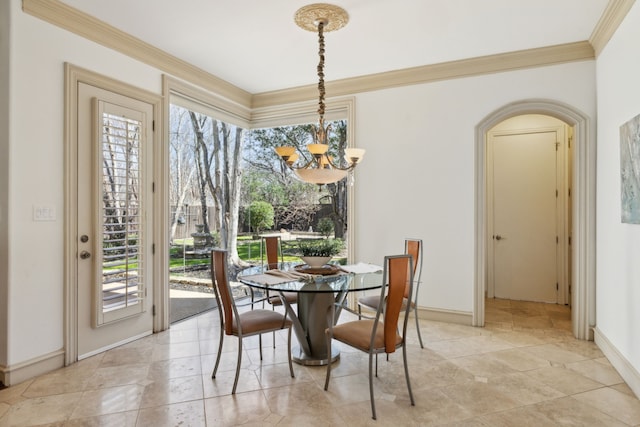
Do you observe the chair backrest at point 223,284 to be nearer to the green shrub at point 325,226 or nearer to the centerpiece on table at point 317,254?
the centerpiece on table at point 317,254

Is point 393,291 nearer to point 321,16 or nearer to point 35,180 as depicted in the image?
point 321,16

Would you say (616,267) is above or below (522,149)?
below

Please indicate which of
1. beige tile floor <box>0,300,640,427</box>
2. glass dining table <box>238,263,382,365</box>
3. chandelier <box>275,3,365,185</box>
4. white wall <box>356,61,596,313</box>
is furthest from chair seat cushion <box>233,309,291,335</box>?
white wall <box>356,61,596,313</box>

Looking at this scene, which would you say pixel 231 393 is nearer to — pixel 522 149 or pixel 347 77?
pixel 347 77

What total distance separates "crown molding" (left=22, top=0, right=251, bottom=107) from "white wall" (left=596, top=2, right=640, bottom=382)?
12.6ft

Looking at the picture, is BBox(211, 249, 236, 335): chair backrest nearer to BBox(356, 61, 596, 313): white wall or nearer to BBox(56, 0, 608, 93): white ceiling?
BBox(56, 0, 608, 93): white ceiling

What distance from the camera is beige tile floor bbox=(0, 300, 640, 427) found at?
2.28 meters

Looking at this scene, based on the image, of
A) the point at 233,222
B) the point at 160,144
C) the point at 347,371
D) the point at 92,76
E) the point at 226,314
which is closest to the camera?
the point at 226,314

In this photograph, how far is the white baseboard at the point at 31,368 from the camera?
8.72ft

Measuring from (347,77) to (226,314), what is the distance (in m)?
3.12

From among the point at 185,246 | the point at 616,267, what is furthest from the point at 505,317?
the point at 185,246

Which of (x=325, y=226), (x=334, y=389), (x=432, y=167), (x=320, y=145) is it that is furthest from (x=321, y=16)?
(x=334, y=389)

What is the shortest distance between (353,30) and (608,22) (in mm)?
2030

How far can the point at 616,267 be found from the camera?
3.02m
